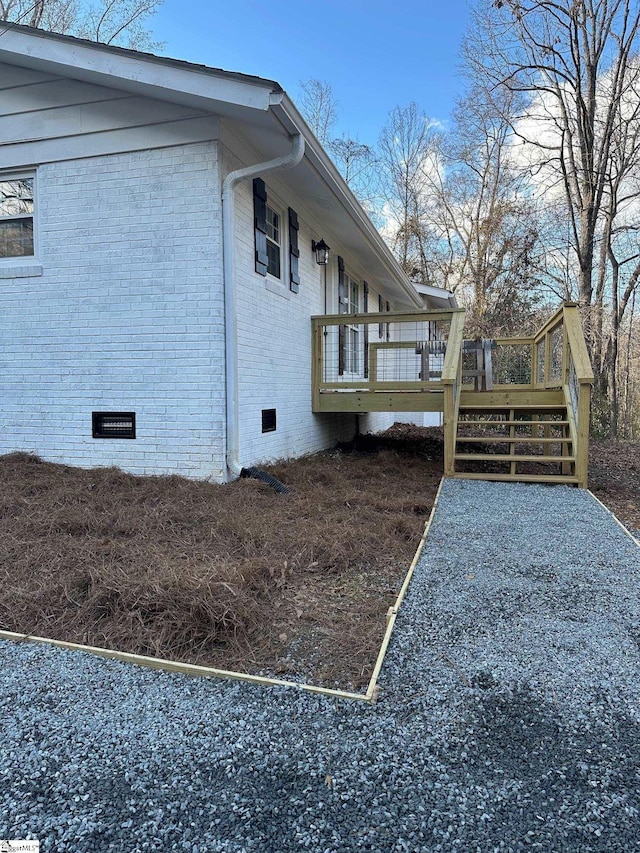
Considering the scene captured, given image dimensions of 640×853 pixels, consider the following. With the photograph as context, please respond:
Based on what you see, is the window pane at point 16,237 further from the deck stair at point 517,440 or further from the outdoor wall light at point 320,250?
the deck stair at point 517,440

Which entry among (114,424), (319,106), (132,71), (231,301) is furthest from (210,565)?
(319,106)

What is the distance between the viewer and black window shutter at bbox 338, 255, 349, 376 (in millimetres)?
8859

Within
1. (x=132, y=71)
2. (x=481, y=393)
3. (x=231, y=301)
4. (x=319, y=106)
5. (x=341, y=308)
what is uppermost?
(x=319, y=106)

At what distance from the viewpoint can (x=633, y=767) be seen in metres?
1.49

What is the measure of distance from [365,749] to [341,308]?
27.4ft

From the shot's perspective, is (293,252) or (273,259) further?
(293,252)

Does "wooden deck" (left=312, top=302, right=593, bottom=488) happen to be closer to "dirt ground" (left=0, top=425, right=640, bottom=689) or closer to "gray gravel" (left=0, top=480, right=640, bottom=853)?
"dirt ground" (left=0, top=425, right=640, bottom=689)

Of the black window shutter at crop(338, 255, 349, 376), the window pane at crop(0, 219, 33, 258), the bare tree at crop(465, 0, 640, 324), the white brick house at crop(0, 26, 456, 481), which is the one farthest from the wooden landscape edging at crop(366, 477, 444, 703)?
the bare tree at crop(465, 0, 640, 324)

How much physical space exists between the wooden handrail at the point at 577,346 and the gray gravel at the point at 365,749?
3.30 metres

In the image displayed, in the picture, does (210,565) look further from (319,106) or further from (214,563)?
(319,106)

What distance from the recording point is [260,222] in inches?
229

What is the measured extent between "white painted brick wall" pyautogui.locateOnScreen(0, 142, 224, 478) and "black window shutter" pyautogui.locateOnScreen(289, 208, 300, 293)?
1.90 metres

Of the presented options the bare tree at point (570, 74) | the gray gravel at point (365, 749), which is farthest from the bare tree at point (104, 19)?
the gray gravel at point (365, 749)

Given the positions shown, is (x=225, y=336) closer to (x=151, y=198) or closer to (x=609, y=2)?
(x=151, y=198)
